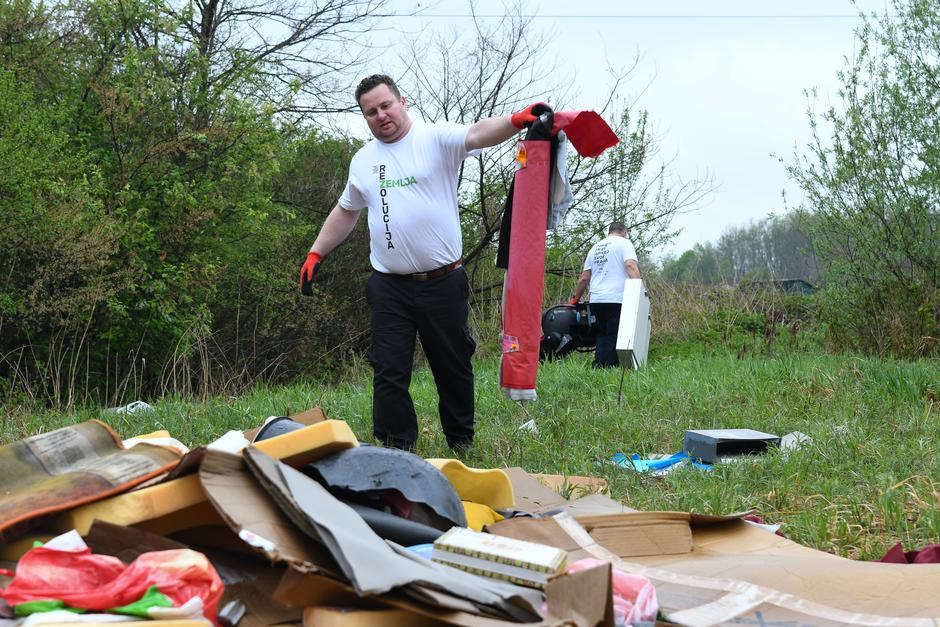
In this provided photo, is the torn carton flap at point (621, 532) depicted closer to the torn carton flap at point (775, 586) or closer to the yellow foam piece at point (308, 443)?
the torn carton flap at point (775, 586)

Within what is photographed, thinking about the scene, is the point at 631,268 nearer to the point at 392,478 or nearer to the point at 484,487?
the point at 484,487

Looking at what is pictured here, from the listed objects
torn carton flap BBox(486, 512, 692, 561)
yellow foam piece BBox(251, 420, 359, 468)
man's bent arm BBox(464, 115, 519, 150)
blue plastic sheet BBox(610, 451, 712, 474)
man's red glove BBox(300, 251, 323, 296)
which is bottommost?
blue plastic sheet BBox(610, 451, 712, 474)

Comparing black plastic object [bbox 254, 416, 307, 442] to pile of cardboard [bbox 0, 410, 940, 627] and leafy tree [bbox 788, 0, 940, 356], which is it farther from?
leafy tree [bbox 788, 0, 940, 356]

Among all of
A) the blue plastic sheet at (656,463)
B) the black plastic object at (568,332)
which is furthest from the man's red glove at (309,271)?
the black plastic object at (568,332)

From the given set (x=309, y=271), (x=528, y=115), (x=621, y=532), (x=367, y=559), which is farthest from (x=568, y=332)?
(x=367, y=559)

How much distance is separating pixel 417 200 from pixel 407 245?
9.9 inches

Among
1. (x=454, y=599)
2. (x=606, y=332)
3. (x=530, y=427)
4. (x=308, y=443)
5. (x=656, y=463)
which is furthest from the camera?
(x=606, y=332)

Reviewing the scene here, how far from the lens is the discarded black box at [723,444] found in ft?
16.2

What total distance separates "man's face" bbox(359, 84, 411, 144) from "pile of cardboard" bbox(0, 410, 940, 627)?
263 cm

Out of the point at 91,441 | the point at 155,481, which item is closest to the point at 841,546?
the point at 155,481

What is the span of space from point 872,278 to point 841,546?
742 cm

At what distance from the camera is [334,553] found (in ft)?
6.70

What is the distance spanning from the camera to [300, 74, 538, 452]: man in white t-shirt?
498 centimetres

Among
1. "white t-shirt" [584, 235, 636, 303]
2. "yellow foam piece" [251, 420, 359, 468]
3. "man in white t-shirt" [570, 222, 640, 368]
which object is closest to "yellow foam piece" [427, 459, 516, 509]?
"yellow foam piece" [251, 420, 359, 468]
